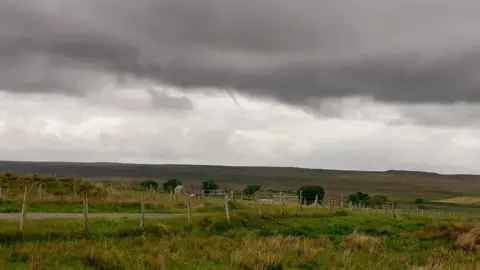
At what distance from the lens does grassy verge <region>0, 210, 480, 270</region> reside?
76.5 ft

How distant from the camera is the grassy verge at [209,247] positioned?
2331 cm

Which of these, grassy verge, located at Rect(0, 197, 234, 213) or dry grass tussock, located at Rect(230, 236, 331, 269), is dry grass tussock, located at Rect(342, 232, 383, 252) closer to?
dry grass tussock, located at Rect(230, 236, 331, 269)

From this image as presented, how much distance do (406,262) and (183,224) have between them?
14466 millimetres

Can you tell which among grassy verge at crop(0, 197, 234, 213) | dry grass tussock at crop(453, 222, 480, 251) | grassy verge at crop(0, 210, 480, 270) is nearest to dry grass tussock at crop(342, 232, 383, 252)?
grassy verge at crop(0, 210, 480, 270)

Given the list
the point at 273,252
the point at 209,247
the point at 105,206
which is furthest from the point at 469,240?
the point at 105,206

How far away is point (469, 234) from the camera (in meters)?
43.8

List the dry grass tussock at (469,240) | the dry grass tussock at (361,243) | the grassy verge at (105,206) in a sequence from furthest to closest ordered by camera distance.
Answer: the grassy verge at (105,206) < the dry grass tussock at (469,240) < the dry grass tussock at (361,243)

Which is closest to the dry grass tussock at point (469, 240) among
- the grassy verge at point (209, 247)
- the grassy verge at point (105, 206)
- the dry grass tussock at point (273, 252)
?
the grassy verge at point (209, 247)

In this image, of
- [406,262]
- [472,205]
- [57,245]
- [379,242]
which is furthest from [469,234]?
[472,205]

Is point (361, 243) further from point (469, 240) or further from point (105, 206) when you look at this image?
point (105, 206)

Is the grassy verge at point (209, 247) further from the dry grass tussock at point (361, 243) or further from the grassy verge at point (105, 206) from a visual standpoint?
the grassy verge at point (105, 206)

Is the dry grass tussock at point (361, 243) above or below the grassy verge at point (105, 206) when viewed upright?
below

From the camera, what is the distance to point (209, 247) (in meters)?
29.3

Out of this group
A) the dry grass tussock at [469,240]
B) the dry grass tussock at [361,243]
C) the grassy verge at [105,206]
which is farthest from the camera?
the grassy verge at [105,206]
